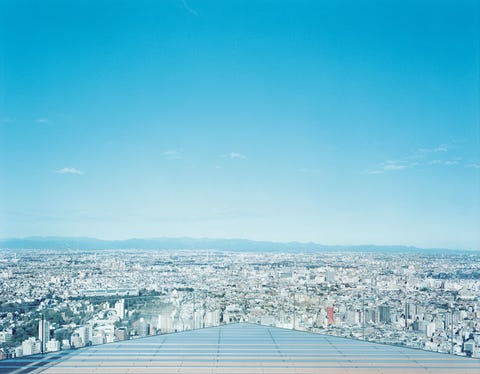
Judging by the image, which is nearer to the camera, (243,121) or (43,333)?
(43,333)

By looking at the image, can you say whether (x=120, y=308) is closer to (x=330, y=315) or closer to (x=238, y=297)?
(x=238, y=297)

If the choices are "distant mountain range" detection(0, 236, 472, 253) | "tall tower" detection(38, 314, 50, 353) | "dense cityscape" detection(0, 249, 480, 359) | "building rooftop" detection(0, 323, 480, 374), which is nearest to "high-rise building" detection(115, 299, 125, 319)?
"dense cityscape" detection(0, 249, 480, 359)

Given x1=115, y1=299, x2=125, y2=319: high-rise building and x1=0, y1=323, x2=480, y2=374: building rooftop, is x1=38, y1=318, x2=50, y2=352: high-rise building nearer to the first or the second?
x1=0, y1=323, x2=480, y2=374: building rooftop

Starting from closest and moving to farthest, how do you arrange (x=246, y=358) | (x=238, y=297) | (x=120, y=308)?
(x=246, y=358) → (x=120, y=308) → (x=238, y=297)

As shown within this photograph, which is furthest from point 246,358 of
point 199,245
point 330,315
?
point 199,245

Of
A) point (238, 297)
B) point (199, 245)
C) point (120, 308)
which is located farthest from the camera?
point (199, 245)

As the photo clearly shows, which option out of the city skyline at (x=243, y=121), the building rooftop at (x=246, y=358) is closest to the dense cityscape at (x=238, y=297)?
the building rooftop at (x=246, y=358)

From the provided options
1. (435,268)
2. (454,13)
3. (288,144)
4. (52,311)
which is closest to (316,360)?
(52,311)
